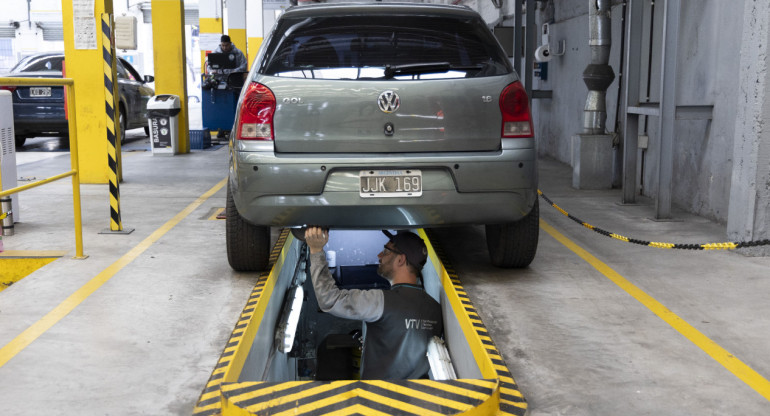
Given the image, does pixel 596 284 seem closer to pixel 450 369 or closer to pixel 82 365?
pixel 450 369

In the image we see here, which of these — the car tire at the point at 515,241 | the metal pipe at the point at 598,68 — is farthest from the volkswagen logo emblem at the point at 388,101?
the metal pipe at the point at 598,68

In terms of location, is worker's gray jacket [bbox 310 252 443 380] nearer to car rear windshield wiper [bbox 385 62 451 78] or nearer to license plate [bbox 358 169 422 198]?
license plate [bbox 358 169 422 198]

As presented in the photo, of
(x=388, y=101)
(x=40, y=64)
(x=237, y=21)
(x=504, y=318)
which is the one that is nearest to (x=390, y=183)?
(x=388, y=101)

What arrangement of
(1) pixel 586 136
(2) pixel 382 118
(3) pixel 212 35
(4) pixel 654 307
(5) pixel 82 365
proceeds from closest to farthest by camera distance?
(5) pixel 82 365 < (2) pixel 382 118 < (4) pixel 654 307 < (1) pixel 586 136 < (3) pixel 212 35

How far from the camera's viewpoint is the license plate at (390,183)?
4.12 metres

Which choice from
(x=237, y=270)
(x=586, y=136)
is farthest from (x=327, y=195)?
(x=586, y=136)

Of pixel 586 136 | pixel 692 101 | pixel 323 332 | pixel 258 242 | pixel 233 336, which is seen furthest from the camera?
pixel 586 136

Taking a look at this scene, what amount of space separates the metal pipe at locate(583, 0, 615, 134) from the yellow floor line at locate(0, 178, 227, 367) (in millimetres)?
4990

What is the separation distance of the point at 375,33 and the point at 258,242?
1.54 meters

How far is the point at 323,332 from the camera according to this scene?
611cm

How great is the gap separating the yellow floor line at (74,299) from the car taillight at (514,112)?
8.96 feet

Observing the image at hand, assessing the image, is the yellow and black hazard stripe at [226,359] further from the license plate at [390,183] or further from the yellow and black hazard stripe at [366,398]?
the license plate at [390,183]

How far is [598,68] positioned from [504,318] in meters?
5.50

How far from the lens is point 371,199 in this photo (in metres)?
4.14
